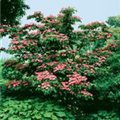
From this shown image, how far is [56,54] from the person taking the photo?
704 centimetres

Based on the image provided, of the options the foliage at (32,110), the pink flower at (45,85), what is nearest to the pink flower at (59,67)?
the pink flower at (45,85)

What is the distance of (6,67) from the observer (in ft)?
25.4

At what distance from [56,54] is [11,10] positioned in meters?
4.52

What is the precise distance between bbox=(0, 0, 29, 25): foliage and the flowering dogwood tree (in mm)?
2504

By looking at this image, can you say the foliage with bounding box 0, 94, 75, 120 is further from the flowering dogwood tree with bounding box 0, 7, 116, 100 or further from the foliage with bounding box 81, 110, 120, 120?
the foliage with bounding box 81, 110, 120, 120

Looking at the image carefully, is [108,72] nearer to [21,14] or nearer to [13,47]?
[13,47]

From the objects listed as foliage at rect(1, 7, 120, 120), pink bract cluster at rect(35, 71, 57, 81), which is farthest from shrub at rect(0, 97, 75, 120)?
pink bract cluster at rect(35, 71, 57, 81)

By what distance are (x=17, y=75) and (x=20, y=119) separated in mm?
1838

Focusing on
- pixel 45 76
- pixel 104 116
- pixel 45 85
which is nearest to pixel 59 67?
pixel 45 76

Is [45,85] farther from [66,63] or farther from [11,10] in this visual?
[11,10]

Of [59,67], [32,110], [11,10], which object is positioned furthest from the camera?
[11,10]

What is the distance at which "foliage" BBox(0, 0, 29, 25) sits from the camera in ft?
33.4

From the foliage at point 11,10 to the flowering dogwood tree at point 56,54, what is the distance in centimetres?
250

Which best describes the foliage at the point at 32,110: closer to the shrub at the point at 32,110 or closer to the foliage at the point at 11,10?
the shrub at the point at 32,110
